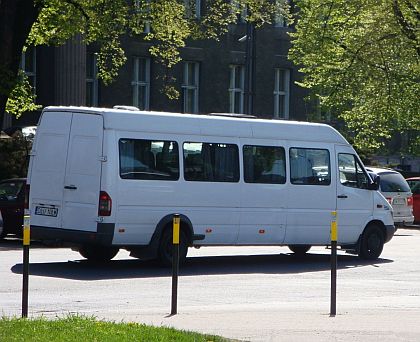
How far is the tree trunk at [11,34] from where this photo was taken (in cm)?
2947

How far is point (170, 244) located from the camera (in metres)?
20.3

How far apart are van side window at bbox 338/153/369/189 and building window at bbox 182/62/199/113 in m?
29.8

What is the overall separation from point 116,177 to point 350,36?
2702cm

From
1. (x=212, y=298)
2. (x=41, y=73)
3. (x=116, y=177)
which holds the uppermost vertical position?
(x=41, y=73)

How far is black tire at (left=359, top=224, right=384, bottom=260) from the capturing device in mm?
23516

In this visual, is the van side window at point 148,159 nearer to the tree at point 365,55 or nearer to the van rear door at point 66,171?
the van rear door at point 66,171

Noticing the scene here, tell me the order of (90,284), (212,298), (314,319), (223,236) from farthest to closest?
(223,236) < (90,284) < (212,298) < (314,319)

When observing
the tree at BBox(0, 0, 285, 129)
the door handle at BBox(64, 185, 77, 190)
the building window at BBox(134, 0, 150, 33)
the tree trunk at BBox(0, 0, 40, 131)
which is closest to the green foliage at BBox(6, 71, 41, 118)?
the tree at BBox(0, 0, 285, 129)

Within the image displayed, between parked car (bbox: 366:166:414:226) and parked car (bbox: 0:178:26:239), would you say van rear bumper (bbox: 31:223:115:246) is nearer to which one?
parked car (bbox: 0:178:26:239)

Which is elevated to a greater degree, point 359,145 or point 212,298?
point 359,145

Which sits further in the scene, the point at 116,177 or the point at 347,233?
the point at 347,233

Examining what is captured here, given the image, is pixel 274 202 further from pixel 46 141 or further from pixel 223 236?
pixel 46 141

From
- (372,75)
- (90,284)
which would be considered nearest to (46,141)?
(90,284)

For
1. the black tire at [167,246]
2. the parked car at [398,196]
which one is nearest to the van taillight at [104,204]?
the black tire at [167,246]
